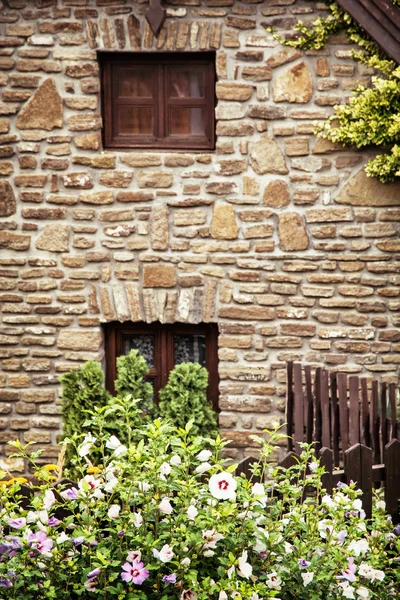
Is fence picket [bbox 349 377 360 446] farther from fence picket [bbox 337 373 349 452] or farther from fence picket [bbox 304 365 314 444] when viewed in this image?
fence picket [bbox 304 365 314 444]

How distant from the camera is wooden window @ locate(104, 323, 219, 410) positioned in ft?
22.3

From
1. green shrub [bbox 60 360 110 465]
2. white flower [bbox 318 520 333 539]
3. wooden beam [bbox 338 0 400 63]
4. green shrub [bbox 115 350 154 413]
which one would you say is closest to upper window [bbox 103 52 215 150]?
wooden beam [bbox 338 0 400 63]

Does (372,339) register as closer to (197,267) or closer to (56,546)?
(197,267)

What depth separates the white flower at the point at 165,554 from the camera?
300 cm

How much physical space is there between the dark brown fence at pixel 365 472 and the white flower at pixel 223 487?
0.73 metres

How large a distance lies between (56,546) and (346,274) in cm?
389

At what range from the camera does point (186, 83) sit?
661cm

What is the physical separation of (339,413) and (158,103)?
2.77 meters

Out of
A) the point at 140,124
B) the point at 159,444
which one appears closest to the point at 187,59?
the point at 140,124

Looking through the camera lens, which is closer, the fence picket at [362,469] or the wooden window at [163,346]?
the fence picket at [362,469]

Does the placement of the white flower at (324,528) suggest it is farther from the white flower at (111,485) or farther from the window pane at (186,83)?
the window pane at (186,83)

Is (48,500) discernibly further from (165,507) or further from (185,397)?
(185,397)

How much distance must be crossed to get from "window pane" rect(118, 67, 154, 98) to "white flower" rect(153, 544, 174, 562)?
439 centimetres

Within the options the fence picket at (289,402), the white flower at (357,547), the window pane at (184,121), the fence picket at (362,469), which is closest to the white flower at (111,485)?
the white flower at (357,547)
